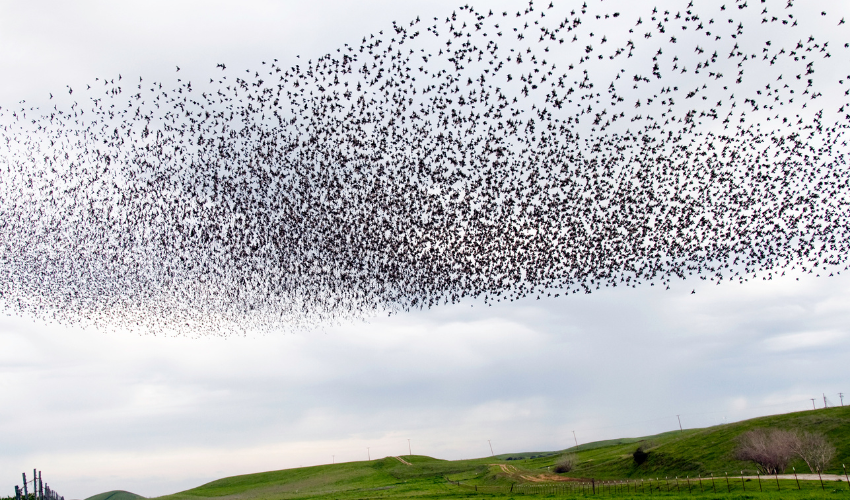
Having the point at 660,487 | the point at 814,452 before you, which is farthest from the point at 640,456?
the point at 660,487

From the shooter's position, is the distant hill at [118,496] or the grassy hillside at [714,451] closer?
the grassy hillside at [714,451]

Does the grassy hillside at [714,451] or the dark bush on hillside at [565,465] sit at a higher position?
the grassy hillside at [714,451]

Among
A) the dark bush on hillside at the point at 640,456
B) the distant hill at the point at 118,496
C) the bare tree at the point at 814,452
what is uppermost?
the bare tree at the point at 814,452

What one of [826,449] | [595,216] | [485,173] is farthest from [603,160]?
[826,449]

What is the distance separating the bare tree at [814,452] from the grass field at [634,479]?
126 centimetres

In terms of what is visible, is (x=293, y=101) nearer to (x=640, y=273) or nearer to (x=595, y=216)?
(x=595, y=216)

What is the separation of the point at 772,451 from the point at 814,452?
494 cm

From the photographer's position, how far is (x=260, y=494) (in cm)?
13712

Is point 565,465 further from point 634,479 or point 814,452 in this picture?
point 814,452

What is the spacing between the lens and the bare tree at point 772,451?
76.7 metres

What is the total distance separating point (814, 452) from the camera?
7606cm

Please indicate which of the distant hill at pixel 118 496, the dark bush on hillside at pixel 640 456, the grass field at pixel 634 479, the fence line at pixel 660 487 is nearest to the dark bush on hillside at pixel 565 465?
the grass field at pixel 634 479

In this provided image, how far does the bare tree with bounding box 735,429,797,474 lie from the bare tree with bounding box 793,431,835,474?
3.26 feet

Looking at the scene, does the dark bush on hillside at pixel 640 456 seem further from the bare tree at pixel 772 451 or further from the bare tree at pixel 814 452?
the bare tree at pixel 814 452
